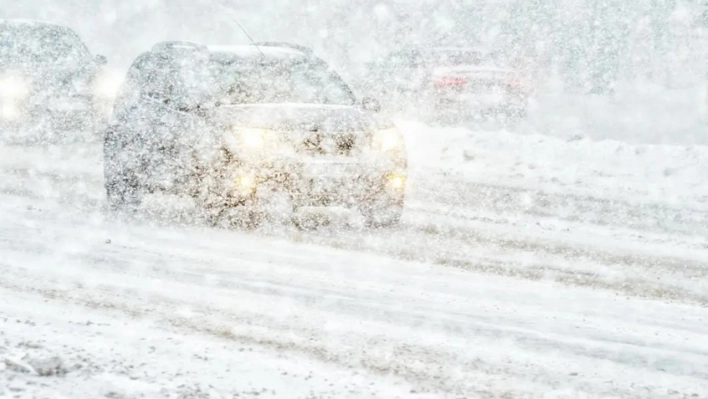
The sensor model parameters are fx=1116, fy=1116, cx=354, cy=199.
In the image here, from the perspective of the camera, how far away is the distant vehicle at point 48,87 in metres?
16.4

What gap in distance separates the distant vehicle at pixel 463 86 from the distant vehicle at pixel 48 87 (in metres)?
6.41

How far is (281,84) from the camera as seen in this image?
34.7 feet

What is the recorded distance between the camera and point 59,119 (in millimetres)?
16469

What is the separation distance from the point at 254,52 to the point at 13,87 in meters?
6.88

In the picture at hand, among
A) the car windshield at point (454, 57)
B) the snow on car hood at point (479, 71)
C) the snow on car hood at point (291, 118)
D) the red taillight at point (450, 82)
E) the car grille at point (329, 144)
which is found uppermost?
the car windshield at point (454, 57)

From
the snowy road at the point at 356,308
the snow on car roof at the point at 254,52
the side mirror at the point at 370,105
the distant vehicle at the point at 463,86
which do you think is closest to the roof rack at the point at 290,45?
the snow on car roof at the point at 254,52

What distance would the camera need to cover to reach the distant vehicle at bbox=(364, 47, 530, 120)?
67.1 feet

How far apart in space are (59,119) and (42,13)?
29.7 meters

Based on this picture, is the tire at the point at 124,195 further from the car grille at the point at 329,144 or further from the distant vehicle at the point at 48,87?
the distant vehicle at the point at 48,87

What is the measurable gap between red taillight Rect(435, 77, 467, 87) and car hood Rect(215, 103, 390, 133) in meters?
10.6

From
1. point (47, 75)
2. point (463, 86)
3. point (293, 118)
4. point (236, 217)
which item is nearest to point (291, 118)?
point (293, 118)

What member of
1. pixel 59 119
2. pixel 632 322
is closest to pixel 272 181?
pixel 632 322

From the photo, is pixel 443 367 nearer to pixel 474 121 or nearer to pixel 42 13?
pixel 474 121

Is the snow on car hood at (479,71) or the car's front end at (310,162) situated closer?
the car's front end at (310,162)
